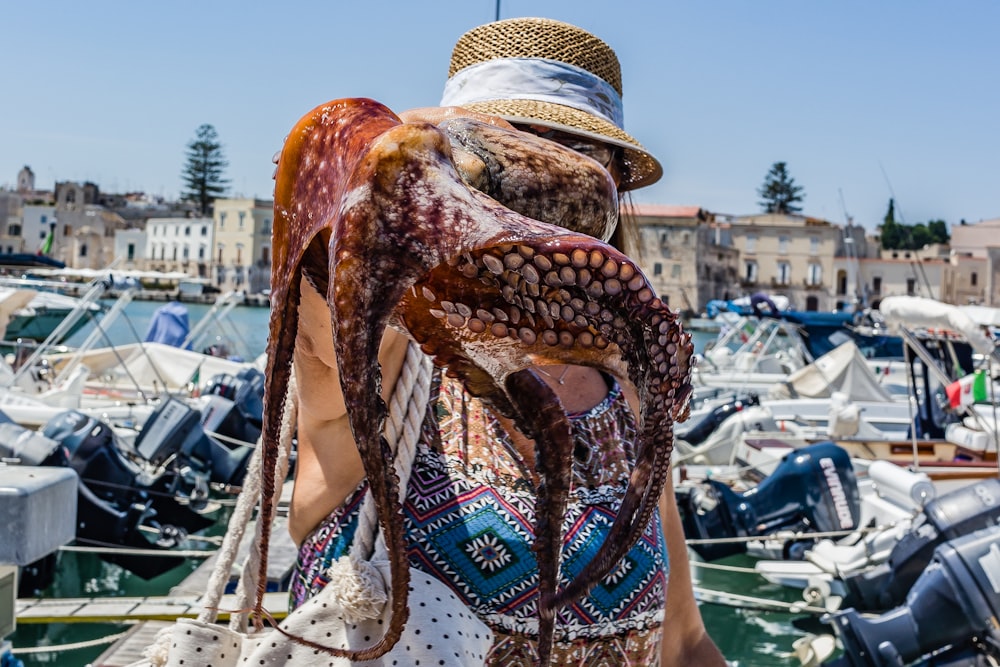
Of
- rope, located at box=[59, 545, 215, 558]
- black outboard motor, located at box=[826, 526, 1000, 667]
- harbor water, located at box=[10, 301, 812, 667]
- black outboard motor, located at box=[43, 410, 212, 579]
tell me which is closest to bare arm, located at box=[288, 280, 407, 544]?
rope, located at box=[59, 545, 215, 558]

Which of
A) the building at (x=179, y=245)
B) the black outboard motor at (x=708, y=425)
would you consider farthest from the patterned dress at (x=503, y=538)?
the building at (x=179, y=245)

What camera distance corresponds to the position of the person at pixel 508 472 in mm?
1274

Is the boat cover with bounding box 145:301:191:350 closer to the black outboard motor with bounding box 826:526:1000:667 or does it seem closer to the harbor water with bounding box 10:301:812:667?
the harbor water with bounding box 10:301:812:667

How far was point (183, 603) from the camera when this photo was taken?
4336 millimetres

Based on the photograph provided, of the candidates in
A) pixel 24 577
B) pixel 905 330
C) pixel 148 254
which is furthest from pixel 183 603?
pixel 148 254

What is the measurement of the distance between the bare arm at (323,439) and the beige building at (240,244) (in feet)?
278

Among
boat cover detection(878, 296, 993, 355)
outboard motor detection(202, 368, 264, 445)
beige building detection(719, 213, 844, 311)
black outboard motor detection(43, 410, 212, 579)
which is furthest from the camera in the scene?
beige building detection(719, 213, 844, 311)

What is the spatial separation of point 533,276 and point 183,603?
4104mm

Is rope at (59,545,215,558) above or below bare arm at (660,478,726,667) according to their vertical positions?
below

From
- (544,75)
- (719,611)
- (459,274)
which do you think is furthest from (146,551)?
(459,274)

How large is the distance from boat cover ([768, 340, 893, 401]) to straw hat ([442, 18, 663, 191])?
50.3ft

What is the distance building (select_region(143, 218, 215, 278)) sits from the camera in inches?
3556

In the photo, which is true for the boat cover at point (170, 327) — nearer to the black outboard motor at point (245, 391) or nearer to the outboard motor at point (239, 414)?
the black outboard motor at point (245, 391)

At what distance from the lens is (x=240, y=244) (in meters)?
87.9
